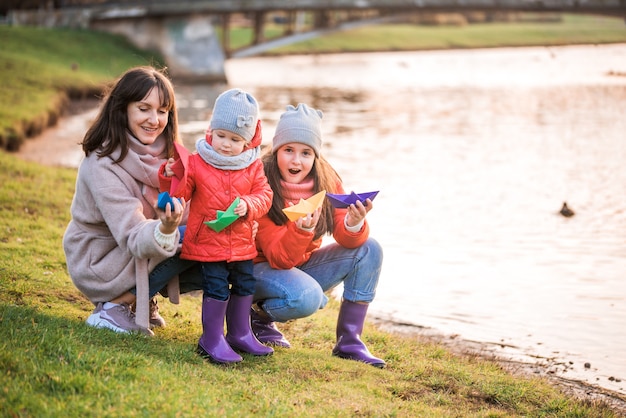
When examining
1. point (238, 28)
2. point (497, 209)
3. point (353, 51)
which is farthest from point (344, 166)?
point (238, 28)

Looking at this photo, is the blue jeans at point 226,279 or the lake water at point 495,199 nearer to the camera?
the blue jeans at point 226,279

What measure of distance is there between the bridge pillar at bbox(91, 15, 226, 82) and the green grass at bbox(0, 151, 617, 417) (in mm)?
25356

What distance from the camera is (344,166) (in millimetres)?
13930

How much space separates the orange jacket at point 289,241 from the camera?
182 inches

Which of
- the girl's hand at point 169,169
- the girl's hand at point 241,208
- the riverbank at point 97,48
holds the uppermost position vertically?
the riverbank at point 97,48

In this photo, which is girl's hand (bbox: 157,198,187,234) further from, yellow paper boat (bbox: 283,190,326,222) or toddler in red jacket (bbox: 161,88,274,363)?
yellow paper boat (bbox: 283,190,326,222)

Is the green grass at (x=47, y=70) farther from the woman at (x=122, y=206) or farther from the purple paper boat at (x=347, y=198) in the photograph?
the purple paper boat at (x=347, y=198)

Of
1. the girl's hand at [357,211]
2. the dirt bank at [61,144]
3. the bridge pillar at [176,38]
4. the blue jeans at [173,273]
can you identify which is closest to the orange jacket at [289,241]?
the girl's hand at [357,211]

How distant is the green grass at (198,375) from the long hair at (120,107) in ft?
3.18

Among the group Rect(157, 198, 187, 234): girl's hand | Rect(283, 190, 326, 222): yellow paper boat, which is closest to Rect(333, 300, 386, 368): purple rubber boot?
Rect(283, 190, 326, 222): yellow paper boat

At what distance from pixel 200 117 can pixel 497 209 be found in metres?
9.64

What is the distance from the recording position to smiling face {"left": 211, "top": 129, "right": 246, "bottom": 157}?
14.5ft

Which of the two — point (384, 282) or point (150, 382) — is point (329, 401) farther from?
point (384, 282)

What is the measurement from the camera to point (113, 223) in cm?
452
